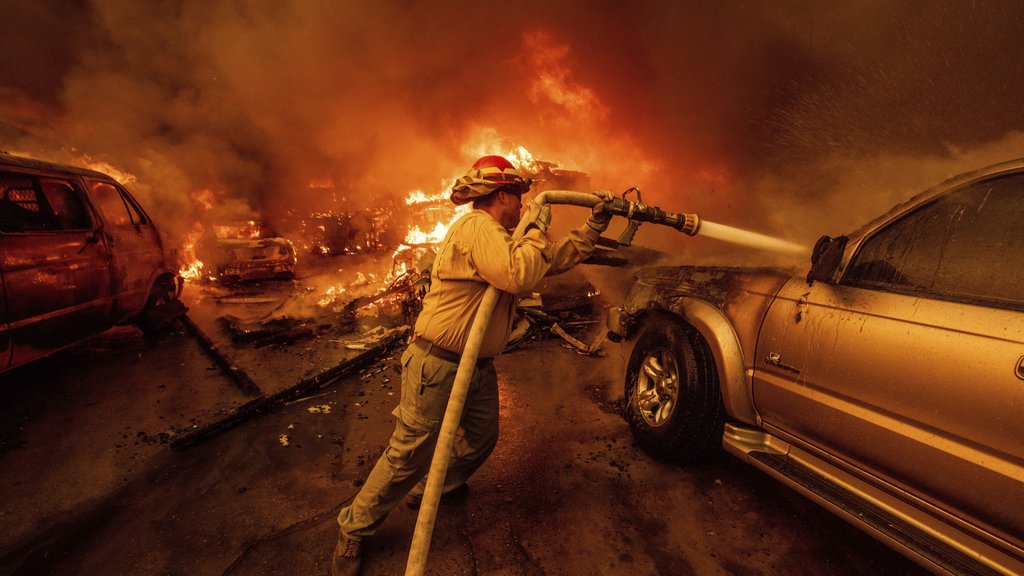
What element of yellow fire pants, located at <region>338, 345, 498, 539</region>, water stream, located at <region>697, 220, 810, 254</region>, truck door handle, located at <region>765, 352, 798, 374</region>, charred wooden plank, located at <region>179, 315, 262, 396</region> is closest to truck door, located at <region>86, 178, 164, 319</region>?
charred wooden plank, located at <region>179, 315, 262, 396</region>

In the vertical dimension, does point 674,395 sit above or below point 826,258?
below

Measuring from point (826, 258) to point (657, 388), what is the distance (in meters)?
1.64

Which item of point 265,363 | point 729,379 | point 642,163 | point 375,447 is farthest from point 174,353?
point 642,163

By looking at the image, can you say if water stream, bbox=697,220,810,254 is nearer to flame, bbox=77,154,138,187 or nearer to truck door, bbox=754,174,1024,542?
truck door, bbox=754,174,1024,542

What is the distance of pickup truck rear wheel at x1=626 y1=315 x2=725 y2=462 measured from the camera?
9.73ft

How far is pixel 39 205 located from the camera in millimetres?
4254

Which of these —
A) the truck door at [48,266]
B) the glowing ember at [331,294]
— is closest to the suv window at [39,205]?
the truck door at [48,266]

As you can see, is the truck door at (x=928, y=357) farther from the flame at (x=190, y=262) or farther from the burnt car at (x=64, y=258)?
the flame at (x=190, y=262)

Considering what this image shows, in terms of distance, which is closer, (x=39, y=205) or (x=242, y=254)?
(x=39, y=205)

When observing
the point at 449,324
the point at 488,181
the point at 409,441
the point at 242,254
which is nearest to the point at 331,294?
the point at 242,254

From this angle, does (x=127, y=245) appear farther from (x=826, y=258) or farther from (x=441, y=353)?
(x=826, y=258)

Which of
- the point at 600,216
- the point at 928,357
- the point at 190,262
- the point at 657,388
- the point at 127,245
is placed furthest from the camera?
the point at 190,262

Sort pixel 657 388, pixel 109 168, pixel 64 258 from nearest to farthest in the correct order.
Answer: pixel 657 388, pixel 64 258, pixel 109 168

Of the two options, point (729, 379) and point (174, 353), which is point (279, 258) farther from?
point (729, 379)
